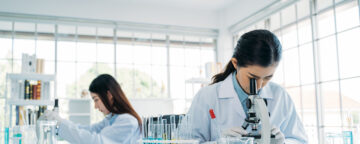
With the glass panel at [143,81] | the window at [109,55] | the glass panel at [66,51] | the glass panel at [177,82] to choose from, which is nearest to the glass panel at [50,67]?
the window at [109,55]

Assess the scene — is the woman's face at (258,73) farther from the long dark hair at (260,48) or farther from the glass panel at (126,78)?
the glass panel at (126,78)

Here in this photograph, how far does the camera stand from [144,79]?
5.09m

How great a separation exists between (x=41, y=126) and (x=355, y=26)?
3.11m

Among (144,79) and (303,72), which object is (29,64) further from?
(303,72)

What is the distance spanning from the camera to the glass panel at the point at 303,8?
3.87m

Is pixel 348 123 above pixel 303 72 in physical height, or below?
below

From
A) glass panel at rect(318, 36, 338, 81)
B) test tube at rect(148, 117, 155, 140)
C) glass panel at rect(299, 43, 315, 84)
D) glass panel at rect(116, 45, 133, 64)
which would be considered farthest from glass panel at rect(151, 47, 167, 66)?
test tube at rect(148, 117, 155, 140)

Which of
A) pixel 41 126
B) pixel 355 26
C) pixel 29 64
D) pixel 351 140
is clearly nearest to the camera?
pixel 41 126

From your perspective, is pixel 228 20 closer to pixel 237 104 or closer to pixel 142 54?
pixel 142 54

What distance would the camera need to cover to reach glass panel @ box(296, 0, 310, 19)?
387 centimetres

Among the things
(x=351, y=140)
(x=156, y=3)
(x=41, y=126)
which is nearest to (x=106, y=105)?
(x=41, y=126)

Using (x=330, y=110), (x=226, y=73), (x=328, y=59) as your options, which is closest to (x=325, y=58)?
(x=328, y=59)

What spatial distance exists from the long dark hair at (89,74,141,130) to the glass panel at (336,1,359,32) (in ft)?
7.71

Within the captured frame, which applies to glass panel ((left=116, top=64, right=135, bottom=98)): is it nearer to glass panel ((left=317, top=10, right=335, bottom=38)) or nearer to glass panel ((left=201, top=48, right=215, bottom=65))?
glass panel ((left=201, top=48, right=215, bottom=65))
